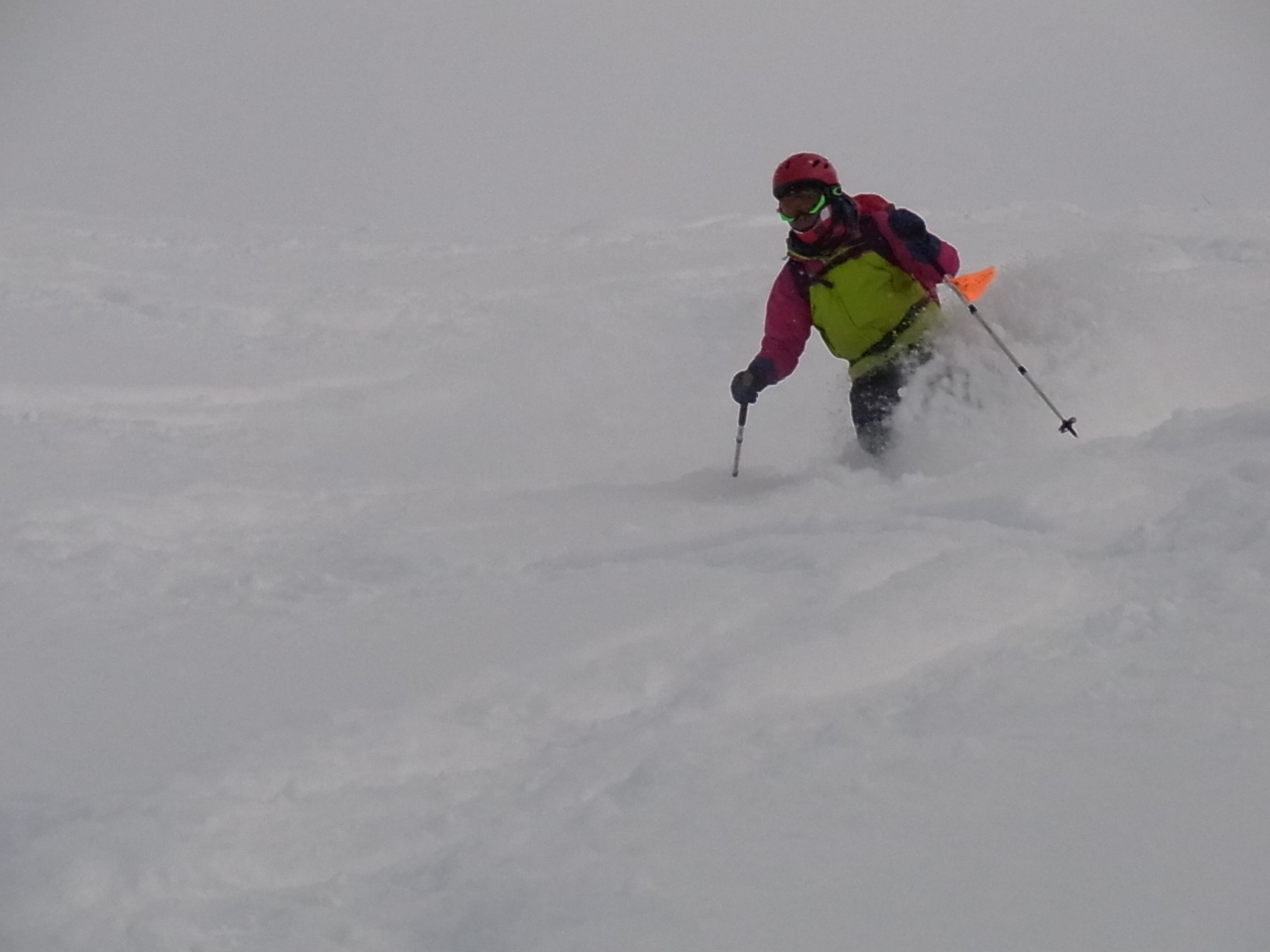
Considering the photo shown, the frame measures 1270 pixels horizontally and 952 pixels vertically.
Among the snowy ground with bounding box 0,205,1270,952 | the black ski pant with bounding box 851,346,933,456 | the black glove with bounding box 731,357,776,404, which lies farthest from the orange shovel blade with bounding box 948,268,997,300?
the black glove with bounding box 731,357,776,404

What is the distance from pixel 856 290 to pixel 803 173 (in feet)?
2.29

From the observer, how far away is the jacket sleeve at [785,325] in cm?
629

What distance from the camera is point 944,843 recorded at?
225cm

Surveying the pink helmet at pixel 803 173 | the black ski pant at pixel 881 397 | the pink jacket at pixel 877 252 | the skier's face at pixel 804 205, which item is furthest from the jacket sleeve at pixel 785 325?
the pink helmet at pixel 803 173

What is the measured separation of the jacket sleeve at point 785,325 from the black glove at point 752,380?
29 mm

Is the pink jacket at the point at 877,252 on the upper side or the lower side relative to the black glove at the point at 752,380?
upper

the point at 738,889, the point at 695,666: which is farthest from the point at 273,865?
the point at 695,666

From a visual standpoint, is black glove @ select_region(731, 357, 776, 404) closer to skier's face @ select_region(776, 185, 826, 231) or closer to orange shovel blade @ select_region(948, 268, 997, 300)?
skier's face @ select_region(776, 185, 826, 231)

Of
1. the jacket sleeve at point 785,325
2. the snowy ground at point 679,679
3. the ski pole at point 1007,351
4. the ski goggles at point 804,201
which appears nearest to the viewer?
the snowy ground at point 679,679

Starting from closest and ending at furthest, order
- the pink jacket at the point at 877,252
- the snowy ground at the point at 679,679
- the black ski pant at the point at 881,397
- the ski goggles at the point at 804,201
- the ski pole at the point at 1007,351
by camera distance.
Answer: the snowy ground at the point at 679,679
the ski pole at the point at 1007,351
the ski goggles at the point at 804,201
the pink jacket at the point at 877,252
the black ski pant at the point at 881,397

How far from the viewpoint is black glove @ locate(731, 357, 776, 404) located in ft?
19.9

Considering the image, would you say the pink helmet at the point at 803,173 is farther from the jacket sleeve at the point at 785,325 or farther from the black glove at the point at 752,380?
the black glove at the point at 752,380

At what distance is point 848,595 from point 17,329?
25.1ft

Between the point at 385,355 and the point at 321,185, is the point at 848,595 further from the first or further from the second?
the point at 321,185
